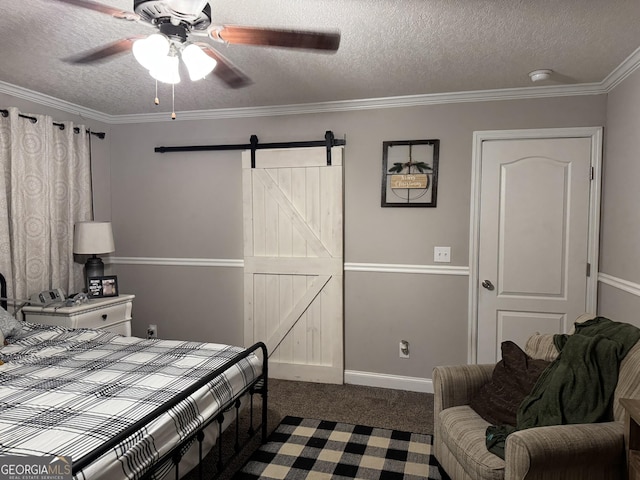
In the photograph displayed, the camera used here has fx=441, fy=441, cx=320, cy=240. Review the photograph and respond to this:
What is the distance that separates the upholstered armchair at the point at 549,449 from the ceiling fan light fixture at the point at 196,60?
76.6 inches

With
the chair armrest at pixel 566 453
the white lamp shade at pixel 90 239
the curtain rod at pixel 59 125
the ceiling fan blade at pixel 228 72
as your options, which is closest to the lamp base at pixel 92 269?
the white lamp shade at pixel 90 239

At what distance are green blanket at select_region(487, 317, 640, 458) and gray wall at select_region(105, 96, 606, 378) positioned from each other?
1.57 metres

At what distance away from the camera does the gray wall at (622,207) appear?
2676mm

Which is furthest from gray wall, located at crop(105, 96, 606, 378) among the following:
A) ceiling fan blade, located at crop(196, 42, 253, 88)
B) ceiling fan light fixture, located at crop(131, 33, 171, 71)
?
ceiling fan light fixture, located at crop(131, 33, 171, 71)

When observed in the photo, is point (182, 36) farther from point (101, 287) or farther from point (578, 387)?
point (101, 287)

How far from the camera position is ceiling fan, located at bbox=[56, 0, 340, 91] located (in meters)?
1.63

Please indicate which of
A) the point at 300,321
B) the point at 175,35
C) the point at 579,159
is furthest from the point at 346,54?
the point at 300,321

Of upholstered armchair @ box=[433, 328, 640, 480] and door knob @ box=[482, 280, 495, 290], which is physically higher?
door knob @ box=[482, 280, 495, 290]

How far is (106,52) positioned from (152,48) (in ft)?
1.53

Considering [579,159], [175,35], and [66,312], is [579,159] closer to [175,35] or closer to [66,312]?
[175,35]

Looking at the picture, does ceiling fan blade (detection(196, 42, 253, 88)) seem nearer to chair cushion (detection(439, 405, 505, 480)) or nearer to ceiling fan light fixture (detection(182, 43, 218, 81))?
ceiling fan light fixture (detection(182, 43, 218, 81))

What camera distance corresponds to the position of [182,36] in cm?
177

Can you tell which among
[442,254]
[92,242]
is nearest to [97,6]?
[92,242]

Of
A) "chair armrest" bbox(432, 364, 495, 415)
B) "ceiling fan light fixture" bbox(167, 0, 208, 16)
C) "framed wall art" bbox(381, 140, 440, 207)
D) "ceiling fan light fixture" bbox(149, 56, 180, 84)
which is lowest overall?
"chair armrest" bbox(432, 364, 495, 415)
